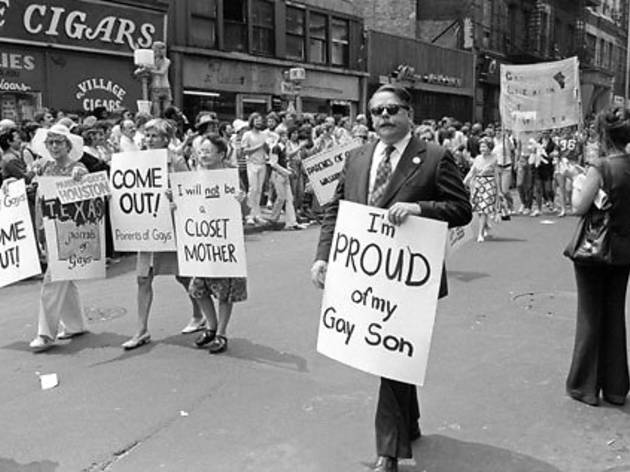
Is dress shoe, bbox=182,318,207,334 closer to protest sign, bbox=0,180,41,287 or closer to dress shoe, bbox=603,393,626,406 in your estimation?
protest sign, bbox=0,180,41,287

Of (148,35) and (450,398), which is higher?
(148,35)

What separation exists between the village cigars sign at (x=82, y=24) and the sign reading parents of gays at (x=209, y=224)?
1232 centimetres

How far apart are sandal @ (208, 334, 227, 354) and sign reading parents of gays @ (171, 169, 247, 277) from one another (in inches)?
20.2

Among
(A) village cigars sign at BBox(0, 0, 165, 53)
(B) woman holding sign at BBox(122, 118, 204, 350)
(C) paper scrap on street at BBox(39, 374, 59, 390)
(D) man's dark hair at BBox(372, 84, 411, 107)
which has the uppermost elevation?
(A) village cigars sign at BBox(0, 0, 165, 53)

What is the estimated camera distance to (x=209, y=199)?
642 cm

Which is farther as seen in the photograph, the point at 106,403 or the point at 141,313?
the point at 141,313

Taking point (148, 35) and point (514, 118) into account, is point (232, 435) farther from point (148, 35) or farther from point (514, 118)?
point (148, 35)

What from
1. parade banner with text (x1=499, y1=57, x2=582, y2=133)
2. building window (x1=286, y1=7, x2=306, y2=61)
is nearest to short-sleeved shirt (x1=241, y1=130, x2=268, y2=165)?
parade banner with text (x1=499, y1=57, x2=582, y2=133)

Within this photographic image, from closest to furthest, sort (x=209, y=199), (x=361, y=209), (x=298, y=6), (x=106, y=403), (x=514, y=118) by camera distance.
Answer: (x=361, y=209)
(x=106, y=403)
(x=209, y=199)
(x=514, y=118)
(x=298, y=6)

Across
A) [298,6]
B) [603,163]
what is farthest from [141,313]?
[298,6]

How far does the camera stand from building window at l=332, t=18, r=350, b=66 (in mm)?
28625

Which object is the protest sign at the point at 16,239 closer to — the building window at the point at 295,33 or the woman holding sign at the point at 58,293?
the woman holding sign at the point at 58,293

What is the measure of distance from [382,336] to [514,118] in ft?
48.5

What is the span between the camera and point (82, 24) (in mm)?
18531
